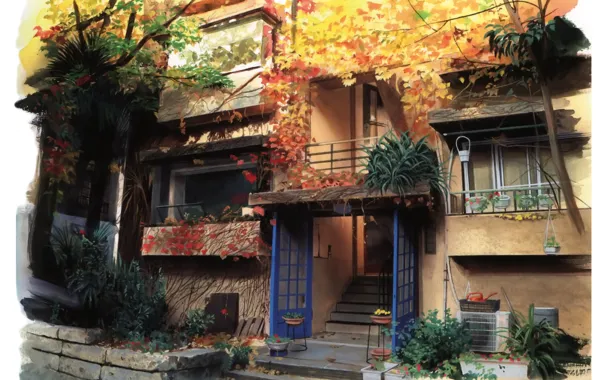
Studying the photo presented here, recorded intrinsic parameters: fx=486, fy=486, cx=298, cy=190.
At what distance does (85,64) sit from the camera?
8.34 metres

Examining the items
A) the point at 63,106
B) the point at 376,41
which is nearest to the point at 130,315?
the point at 63,106

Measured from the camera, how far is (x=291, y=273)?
7988 mm

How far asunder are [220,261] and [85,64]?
13.8 ft

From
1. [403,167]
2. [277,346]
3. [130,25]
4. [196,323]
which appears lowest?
[277,346]

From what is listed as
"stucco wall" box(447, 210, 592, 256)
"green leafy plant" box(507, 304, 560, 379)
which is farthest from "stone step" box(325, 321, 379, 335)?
"green leafy plant" box(507, 304, 560, 379)

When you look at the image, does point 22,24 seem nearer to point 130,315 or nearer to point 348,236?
point 130,315

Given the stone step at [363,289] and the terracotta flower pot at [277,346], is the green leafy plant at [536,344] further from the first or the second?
the stone step at [363,289]

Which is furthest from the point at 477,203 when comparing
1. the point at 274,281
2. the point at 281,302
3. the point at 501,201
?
the point at 281,302

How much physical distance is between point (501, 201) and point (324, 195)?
2.42 metres

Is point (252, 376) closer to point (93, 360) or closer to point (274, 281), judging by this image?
point (274, 281)

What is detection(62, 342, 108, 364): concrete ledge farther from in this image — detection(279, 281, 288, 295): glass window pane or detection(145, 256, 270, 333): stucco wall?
detection(279, 281, 288, 295): glass window pane

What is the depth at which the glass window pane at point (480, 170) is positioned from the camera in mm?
6922

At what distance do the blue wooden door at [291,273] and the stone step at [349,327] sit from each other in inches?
31.8

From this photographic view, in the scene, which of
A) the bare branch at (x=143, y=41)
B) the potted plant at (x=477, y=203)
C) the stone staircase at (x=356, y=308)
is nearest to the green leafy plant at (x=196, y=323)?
the stone staircase at (x=356, y=308)
